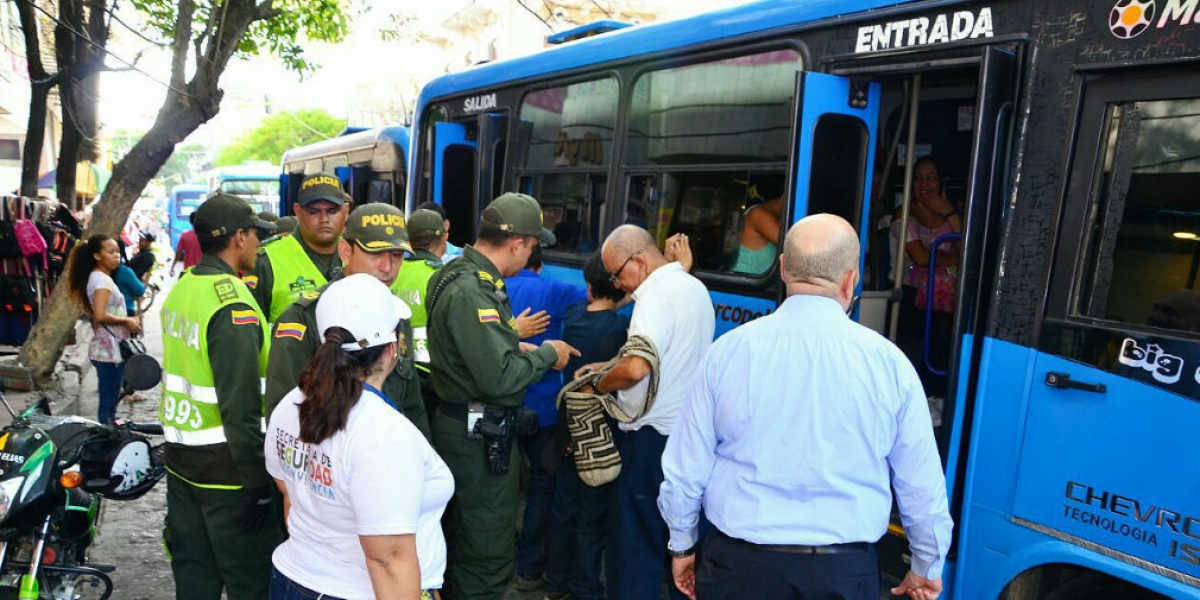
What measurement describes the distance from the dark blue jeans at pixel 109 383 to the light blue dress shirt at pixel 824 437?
5957 millimetres

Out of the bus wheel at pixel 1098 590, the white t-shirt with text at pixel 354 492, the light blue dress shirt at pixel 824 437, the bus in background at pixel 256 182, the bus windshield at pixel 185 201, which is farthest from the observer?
the bus windshield at pixel 185 201

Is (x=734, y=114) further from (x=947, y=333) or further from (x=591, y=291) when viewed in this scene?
(x=947, y=333)

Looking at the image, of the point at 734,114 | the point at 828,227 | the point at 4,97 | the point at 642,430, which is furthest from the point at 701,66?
the point at 4,97

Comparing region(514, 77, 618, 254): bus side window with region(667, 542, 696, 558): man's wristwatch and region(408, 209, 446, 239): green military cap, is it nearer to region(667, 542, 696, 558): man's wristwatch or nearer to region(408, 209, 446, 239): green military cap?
region(408, 209, 446, 239): green military cap

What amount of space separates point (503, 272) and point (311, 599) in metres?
1.85

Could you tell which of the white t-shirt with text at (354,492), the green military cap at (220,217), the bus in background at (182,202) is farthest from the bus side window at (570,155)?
the bus in background at (182,202)

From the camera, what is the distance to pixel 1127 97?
2.85 m

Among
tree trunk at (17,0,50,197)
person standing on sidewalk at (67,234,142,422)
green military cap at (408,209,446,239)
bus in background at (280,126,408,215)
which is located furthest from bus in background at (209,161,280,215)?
green military cap at (408,209,446,239)

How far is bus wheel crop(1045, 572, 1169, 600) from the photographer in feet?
9.14

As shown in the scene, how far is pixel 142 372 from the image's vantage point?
3553 mm

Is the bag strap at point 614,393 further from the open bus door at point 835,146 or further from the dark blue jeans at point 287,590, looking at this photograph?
the dark blue jeans at point 287,590

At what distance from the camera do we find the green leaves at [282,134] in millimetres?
57750

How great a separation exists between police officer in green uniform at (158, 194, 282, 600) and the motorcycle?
438 mm

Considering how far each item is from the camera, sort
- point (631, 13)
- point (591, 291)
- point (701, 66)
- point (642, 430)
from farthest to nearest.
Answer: point (631, 13), point (701, 66), point (591, 291), point (642, 430)
